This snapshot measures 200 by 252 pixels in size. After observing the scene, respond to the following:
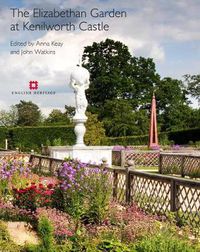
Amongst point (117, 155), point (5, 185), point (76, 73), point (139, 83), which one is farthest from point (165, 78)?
point (5, 185)

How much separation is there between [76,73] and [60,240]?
10937 millimetres

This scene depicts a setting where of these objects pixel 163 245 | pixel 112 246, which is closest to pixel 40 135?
pixel 112 246

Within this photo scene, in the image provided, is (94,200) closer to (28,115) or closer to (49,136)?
(49,136)

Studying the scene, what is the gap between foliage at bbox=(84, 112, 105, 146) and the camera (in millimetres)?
36031

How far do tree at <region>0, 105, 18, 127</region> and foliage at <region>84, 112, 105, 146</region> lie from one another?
37.4 m

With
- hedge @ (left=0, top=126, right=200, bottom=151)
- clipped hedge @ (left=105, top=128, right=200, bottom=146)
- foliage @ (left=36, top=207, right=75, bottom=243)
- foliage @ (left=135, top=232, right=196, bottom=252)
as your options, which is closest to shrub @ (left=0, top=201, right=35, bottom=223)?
foliage @ (left=36, top=207, right=75, bottom=243)

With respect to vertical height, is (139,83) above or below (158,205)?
above

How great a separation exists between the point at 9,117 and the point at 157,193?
Result: 2668 inches

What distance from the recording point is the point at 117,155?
22.6 meters

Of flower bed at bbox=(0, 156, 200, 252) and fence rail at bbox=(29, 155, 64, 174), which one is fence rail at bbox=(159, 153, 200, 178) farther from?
flower bed at bbox=(0, 156, 200, 252)

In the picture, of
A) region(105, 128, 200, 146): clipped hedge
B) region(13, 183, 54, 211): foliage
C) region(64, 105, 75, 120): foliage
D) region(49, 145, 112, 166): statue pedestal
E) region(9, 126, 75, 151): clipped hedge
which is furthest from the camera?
region(64, 105, 75, 120): foliage

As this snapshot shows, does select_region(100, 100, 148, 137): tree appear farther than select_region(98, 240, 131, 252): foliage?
Yes

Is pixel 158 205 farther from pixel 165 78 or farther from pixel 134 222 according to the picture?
pixel 165 78

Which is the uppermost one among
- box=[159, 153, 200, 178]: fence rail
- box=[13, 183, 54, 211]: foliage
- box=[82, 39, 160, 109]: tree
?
box=[82, 39, 160, 109]: tree
